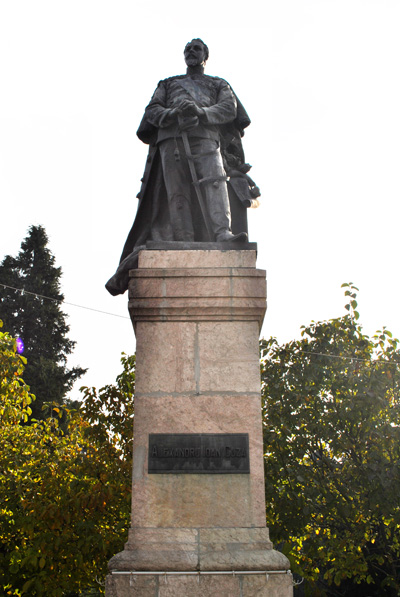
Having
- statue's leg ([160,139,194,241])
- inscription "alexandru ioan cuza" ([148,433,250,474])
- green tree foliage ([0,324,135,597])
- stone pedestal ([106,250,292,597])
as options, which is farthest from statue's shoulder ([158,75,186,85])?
green tree foliage ([0,324,135,597])

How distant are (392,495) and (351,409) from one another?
1.67 metres

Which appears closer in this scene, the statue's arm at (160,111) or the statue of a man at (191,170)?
the statue of a man at (191,170)

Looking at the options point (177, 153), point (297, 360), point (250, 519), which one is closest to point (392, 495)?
point (297, 360)

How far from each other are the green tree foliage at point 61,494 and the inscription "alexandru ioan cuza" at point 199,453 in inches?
185

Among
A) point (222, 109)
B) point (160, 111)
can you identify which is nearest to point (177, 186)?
point (160, 111)

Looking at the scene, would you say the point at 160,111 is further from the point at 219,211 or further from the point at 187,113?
the point at 219,211

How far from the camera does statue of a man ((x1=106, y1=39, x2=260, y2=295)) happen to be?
250 inches

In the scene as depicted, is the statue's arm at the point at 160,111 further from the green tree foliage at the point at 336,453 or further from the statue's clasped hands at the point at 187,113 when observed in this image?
the green tree foliage at the point at 336,453

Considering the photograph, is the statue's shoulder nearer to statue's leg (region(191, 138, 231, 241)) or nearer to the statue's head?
the statue's head

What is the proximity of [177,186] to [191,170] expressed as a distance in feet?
0.73

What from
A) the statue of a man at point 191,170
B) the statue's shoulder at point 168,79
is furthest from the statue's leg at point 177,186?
the statue's shoulder at point 168,79

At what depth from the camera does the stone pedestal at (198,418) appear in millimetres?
4645

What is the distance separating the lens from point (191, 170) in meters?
6.45

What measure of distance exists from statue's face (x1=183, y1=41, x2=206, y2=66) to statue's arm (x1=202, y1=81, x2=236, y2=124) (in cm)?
47
